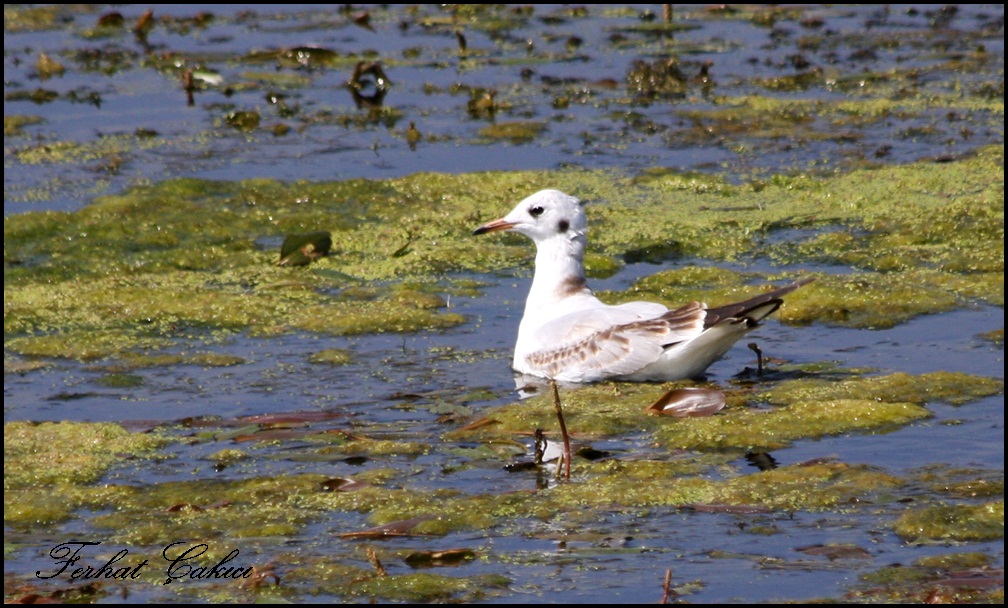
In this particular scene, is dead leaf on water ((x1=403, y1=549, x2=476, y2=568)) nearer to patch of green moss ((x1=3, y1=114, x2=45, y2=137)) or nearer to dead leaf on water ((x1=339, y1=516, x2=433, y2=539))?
dead leaf on water ((x1=339, y1=516, x2=433, y2=539))

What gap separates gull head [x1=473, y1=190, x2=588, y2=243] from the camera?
26.3ft

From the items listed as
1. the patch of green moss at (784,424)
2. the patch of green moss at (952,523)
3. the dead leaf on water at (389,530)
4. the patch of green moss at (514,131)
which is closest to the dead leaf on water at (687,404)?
the patch of green moss at (784,424)

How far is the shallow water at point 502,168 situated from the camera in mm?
5074

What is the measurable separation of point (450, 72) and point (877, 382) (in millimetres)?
9064

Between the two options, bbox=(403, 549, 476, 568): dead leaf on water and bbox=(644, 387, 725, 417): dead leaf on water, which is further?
bbox=(644, 387, 725, 417): dead leaf on water

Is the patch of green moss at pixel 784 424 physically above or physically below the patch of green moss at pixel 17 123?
below

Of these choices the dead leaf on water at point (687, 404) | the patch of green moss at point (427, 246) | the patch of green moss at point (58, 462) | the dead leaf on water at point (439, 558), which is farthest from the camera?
the patch of green moss at point (427, 246)

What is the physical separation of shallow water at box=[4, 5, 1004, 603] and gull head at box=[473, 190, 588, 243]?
624 millimetres

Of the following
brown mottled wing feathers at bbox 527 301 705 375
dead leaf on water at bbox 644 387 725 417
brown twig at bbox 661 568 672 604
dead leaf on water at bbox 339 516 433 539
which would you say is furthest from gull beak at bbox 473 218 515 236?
brown twig at bbox 661 568 672 604

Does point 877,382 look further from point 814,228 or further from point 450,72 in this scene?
point 450,72

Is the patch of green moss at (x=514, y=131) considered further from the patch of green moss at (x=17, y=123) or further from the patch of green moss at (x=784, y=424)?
the patch of green moss at (x=784, y=424)

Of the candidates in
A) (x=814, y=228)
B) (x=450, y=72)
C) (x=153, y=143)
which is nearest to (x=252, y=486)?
(x=814, y=228)

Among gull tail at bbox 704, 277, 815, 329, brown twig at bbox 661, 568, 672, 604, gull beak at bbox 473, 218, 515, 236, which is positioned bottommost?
brown twig at bbox 661, 568, 672, 604

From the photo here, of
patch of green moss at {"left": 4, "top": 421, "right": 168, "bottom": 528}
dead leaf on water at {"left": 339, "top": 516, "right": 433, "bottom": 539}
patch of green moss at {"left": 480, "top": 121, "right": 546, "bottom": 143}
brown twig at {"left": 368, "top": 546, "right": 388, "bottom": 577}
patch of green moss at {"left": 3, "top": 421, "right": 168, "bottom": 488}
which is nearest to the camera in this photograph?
brown twig at {"left": 368, "top": 546, "right": 388, "bottom": 577}
